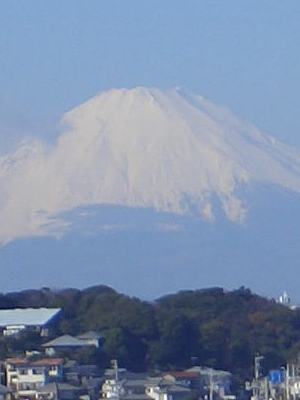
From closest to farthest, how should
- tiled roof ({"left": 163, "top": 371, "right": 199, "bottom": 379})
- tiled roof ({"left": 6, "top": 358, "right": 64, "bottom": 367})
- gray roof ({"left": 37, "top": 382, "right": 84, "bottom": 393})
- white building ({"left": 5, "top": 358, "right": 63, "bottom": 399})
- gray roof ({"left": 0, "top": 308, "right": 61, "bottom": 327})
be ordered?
gray roof ({"left": 37, "top": 382, "right": 84, "bottom": 393})
white building ({"left": 5, "top": 358, "right": 63, "bottom": 399})
tiled roof ({"left": 6, "top": 358, "right": 64, "bottom": 367})
tiled roof ({"left": 163, "top": 371, "right": 199, "bottom": 379})
gray roof ({"left": 0, "top": 308, "right": 61, "bottom": 327})

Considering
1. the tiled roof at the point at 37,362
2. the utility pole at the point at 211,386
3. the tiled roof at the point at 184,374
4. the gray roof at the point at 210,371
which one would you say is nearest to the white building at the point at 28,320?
the tiled roof at the point at 37,362

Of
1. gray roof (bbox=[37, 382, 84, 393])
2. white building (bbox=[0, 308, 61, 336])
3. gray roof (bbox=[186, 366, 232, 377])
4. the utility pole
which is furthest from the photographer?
white building (bbox=[0, 308, 61, 336])

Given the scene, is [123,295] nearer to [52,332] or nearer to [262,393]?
[52,332]

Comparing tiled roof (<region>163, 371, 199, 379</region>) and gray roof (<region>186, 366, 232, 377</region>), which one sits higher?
gray roof (<region>186, 366, 232, 377</region>)

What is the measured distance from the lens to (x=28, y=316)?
6644 centimetres

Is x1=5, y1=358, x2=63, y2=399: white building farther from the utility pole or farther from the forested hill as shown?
the utility pole

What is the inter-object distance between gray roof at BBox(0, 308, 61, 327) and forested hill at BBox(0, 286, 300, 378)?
50 cm

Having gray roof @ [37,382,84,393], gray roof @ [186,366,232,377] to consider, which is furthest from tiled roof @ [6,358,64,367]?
gray roof @ [186,366,232,377]

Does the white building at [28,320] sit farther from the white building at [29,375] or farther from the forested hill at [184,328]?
the white building at [29,375]

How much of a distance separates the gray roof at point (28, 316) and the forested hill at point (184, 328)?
501mm

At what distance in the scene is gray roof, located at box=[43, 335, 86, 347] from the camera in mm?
62875

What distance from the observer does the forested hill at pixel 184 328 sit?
62.7 metres

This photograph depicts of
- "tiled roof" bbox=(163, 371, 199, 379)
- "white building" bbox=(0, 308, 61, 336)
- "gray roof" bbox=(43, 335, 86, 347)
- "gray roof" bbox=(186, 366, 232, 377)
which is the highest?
"white building" bbox=(0, 308, 61, 336)

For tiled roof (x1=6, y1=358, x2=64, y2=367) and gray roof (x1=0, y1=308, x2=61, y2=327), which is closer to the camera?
tiled roof (x1=6, y1=358, x2=64, y2=367)
